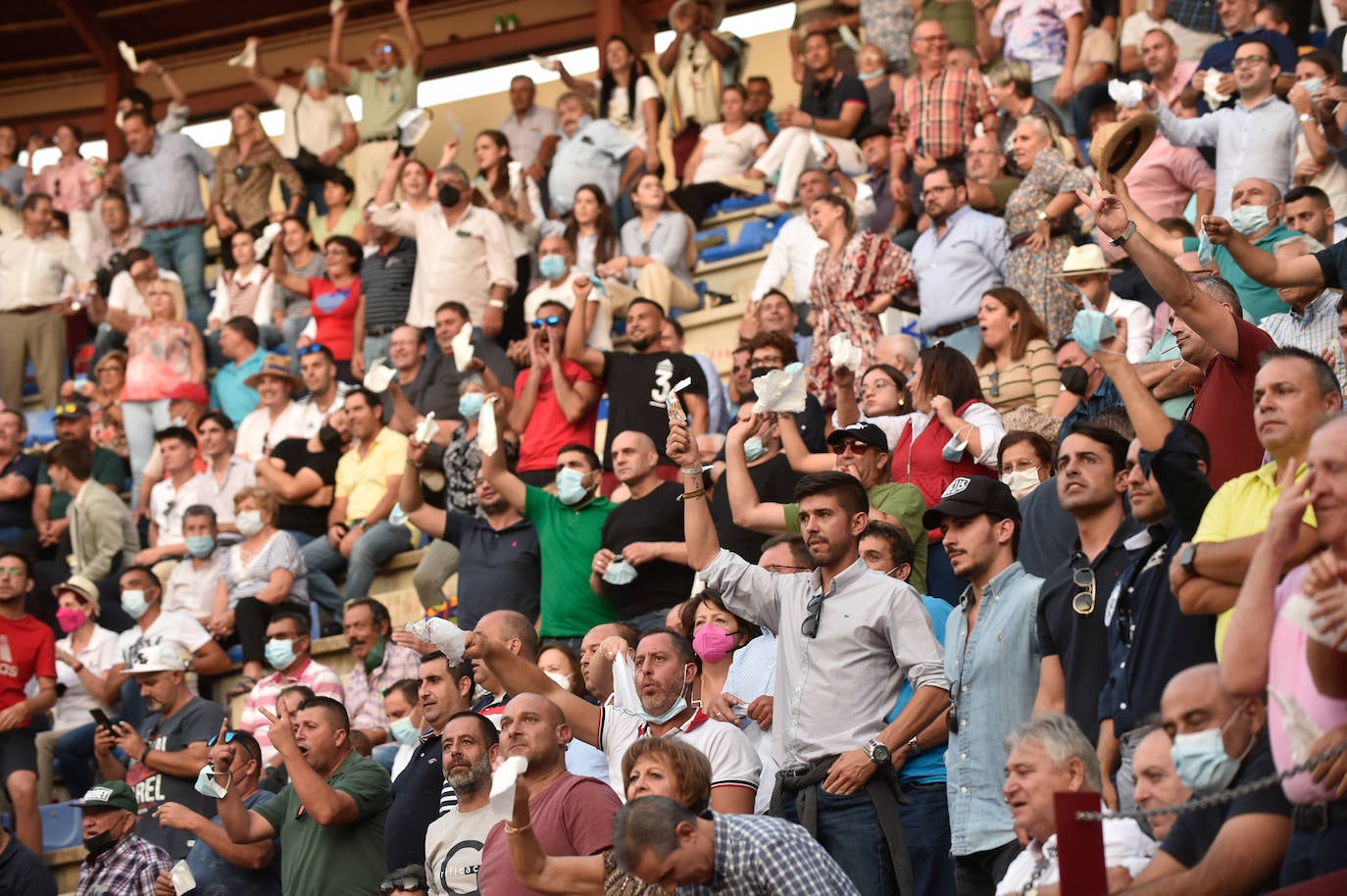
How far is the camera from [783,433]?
23.1ft

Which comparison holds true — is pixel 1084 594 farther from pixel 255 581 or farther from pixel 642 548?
pixel 255 581

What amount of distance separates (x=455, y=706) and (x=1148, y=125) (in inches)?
121

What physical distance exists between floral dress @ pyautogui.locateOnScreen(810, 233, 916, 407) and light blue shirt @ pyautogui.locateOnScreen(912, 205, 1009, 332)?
138 mm

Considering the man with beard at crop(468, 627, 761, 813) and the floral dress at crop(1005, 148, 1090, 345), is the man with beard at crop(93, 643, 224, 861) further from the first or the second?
the floral dress at crop(1005, 148, 1090, 345)

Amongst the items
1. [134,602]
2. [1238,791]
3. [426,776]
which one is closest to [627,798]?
[1238,791]

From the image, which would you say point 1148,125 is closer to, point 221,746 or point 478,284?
point 221,746

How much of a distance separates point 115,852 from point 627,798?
3307 mm

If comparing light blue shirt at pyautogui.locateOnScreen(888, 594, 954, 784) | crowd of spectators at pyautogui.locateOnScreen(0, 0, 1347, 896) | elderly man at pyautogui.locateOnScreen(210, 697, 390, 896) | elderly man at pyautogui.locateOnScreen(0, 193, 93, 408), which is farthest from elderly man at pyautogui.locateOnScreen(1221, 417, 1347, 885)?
elderly man at pyautogui.locateOnScreen(0, 193, 93, 408)

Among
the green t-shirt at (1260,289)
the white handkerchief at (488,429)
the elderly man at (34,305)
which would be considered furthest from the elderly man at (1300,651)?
the elderly man at (34,305)

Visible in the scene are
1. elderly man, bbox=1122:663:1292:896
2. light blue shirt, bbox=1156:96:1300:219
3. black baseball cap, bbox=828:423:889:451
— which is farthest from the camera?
light blue shirt, bbox=1156:96:1300:219

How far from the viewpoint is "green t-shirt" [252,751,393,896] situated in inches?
249

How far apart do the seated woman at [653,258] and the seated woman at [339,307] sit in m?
1.80

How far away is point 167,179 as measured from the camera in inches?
535

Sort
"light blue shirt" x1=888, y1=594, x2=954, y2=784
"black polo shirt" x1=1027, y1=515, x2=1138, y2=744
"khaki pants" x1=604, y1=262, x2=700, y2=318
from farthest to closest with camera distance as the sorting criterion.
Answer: "khaki pants" x1=604, y1=262, x2=700, y2=318
"light blue shirt" x1=888, y1=594, x2=954, y2=784
"black polo shirt" x1=1027, y1=515, x2=1138, y2=744
